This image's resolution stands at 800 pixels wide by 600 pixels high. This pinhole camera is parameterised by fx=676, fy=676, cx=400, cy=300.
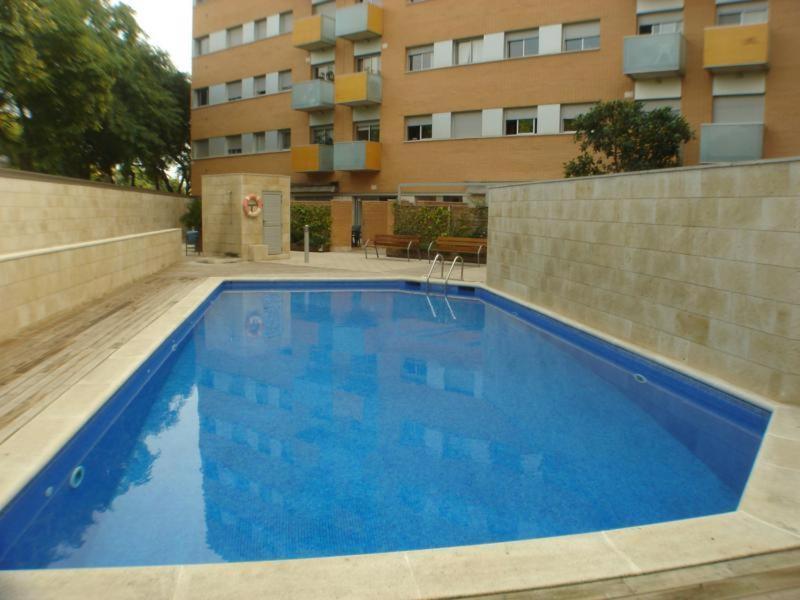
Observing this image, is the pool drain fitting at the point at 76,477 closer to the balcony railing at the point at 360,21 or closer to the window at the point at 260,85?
the balcony railing at the point at 360,21

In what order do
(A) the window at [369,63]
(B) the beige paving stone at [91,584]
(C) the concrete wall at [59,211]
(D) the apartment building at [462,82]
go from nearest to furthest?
(B) the beige paving stone at [91,584], (C) the concrete wall at [59,211], (D) the apartment building at [462,82], (A) the window at [369,63]

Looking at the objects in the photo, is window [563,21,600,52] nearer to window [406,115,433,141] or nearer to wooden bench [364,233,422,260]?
window [406,115,433,141]

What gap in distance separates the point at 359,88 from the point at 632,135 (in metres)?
12.9

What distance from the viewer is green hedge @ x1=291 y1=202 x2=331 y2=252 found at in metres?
25.3

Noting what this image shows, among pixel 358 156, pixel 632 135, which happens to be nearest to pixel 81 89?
pixel 358 156

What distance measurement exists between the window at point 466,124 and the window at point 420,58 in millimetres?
2748

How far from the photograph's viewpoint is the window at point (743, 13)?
1977 centimetres

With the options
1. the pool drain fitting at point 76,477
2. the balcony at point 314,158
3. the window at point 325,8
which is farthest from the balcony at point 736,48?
the pool drain fitting at point 76,477

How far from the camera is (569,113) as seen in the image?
23.3m

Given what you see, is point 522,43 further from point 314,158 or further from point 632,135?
point 314,158

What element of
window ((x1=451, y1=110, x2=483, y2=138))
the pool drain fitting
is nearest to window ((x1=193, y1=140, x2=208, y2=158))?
window ((x1=451, y1=110, x2=483, y2=138))

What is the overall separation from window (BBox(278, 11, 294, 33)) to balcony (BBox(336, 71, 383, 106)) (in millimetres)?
6275

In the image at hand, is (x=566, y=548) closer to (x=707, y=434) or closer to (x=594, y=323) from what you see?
(x=707, y=434)

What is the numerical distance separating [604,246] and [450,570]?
6999mm
